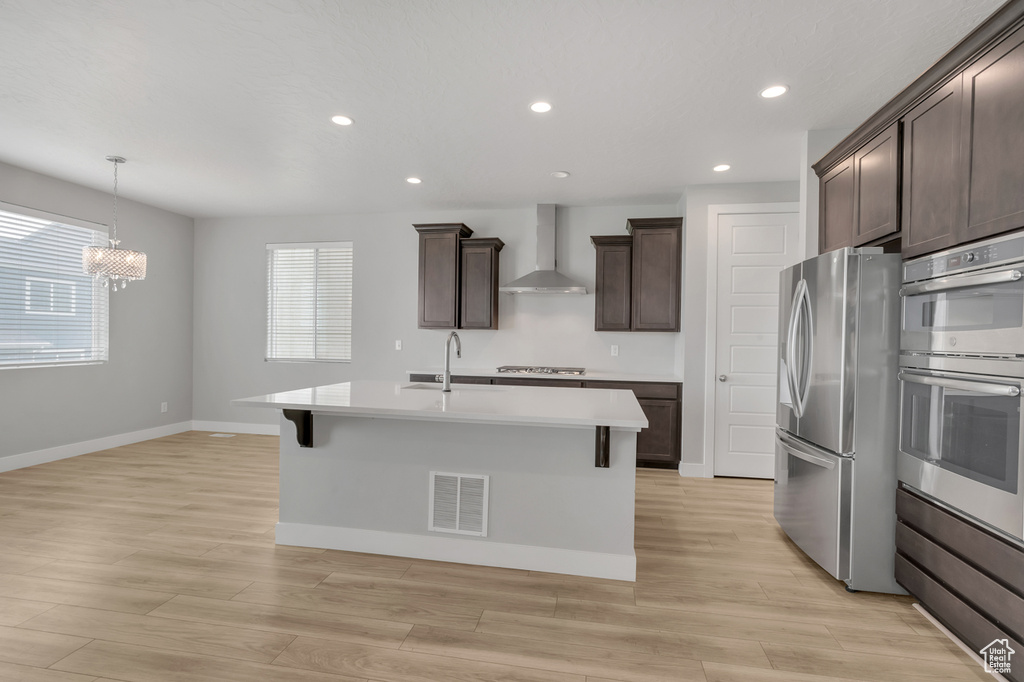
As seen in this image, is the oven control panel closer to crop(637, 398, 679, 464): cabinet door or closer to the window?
crop(637, 398, 679, 464): cabinet door

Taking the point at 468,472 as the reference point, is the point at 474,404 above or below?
above

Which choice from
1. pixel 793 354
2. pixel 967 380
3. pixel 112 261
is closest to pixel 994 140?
pixel 967 380

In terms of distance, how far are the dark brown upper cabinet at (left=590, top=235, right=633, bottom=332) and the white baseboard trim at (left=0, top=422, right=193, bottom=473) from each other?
202 inches

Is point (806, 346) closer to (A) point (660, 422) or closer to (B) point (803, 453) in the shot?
(B) point (803, 453)

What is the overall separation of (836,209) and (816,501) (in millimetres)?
1710

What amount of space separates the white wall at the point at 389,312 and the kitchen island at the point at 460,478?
8.50 feet

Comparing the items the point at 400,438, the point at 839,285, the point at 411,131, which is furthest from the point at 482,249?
the point at 839,285

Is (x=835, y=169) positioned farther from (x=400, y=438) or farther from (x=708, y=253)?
(x=400, y=438)

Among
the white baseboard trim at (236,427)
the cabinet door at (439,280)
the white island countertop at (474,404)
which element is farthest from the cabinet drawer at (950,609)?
the white baseboard trim at (236,427)

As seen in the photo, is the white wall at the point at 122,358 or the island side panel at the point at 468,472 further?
the white wall at the point at 122,358

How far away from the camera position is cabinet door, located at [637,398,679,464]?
4.79 m

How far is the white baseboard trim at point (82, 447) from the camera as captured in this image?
4.49 meters

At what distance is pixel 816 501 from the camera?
2.75 m

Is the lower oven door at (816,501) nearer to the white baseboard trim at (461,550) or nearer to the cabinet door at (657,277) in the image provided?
the white baseboard trim at (461,550)
